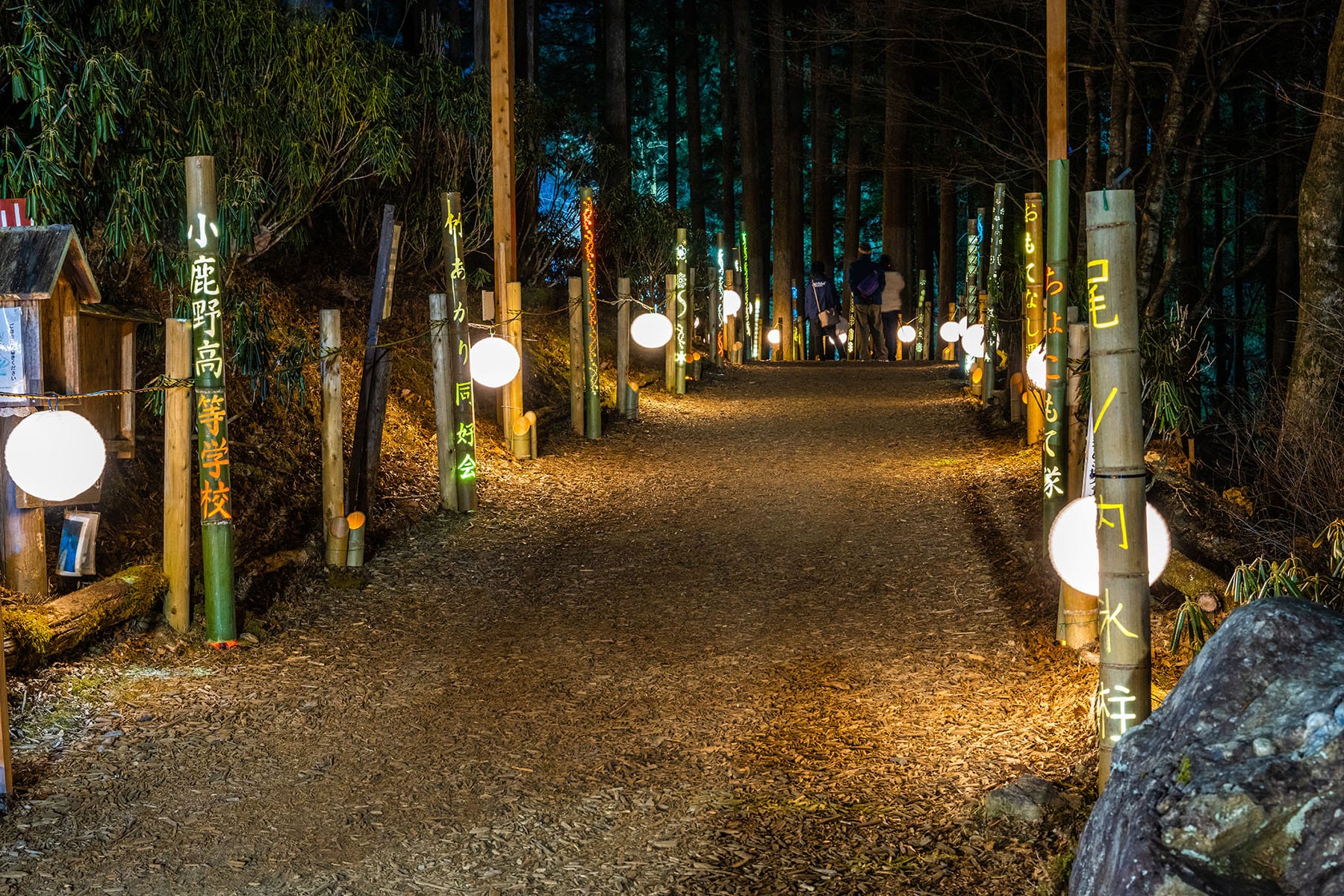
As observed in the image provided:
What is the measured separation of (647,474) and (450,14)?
19.2 metres

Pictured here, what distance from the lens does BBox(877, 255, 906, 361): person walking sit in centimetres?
1966

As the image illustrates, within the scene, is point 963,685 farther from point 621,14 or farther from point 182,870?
point 621,14

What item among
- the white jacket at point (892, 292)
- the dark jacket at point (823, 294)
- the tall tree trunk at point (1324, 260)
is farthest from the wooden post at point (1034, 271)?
the dark jacket at point (823, 294)

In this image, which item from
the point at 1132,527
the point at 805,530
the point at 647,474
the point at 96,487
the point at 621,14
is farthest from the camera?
the point at 621,14

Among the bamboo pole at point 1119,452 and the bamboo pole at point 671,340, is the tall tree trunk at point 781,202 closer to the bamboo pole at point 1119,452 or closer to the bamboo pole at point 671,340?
the bamboo pole at point 671,340

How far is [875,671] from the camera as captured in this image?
5.80m

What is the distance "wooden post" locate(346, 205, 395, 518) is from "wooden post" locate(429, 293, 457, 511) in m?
0.58

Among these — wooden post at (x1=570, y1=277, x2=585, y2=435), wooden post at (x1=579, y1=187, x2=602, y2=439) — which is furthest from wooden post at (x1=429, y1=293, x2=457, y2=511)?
wooden post at (x1=579, y1=187, x2=602, y2=439)

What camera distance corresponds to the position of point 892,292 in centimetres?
1977

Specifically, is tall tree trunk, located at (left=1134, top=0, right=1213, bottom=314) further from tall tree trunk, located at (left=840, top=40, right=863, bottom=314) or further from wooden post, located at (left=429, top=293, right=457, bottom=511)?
tall tree trunk, located at (left=840, top=40, right=863, bottom=314)

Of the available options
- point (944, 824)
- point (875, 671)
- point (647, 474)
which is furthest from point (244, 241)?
point (944, 824)

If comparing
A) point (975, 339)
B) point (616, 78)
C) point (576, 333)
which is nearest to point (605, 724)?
point (576, 333)

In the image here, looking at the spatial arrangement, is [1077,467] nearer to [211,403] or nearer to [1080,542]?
[1080,542]

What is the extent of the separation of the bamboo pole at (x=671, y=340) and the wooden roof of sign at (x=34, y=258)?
26.9ft
